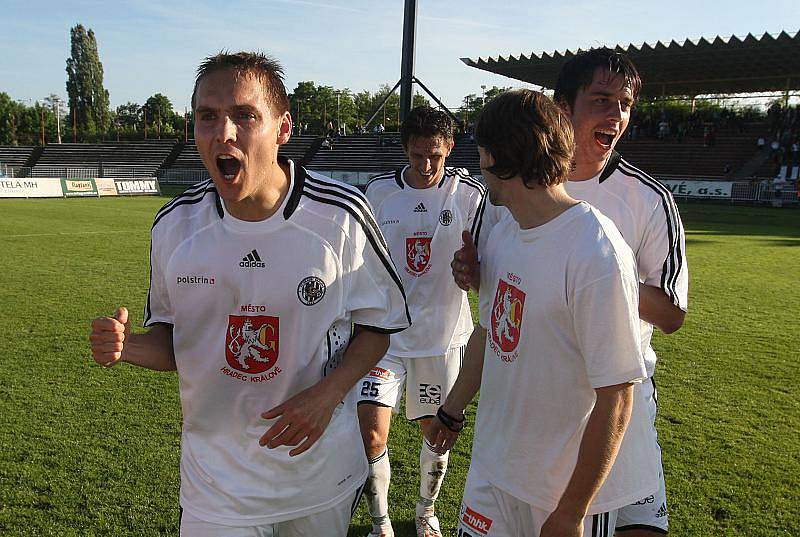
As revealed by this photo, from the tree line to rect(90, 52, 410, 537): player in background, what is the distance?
62.7 metres

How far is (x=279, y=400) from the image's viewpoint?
241 centimetres

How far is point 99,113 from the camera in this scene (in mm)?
96125

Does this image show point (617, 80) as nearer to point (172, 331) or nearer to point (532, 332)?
point (532, 332)

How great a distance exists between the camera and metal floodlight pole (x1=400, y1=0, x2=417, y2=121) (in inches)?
268

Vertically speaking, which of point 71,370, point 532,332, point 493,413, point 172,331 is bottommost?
point 71,370

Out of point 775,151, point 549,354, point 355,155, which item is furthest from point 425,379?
point 355,155

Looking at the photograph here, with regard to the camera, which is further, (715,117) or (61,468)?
(715,117)

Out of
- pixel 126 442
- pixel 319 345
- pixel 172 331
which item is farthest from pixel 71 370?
pixel 319 345

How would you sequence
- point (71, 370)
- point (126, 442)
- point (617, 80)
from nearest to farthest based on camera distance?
1. point (617, 80)
2. point (126, 442)
3. point (71, 370)

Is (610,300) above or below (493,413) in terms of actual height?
above

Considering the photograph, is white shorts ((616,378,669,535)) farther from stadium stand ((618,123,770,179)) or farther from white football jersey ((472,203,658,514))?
stadium stand ((618,123,770,179))

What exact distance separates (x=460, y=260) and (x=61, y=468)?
3381 millimetres

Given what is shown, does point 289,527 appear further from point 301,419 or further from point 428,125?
point 428,125

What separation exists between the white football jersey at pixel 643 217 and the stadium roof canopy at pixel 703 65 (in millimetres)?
31713
